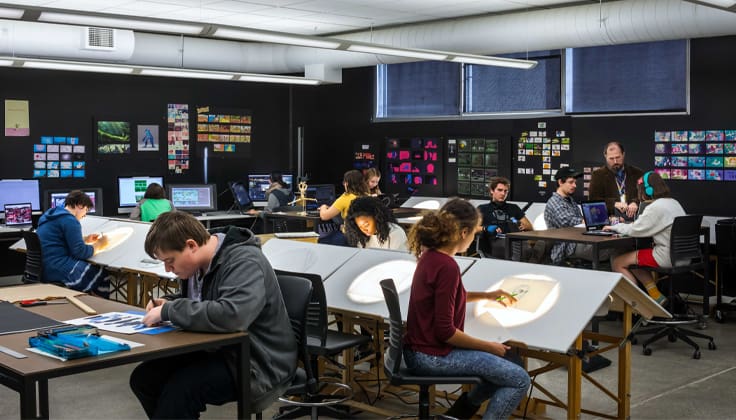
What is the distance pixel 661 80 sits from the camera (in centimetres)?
892

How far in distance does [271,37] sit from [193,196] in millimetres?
4551

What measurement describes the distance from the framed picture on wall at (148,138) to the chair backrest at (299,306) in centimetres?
759

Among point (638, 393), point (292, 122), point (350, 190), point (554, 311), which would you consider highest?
point (292, 122)

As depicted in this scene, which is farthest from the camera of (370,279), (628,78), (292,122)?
(292,122)

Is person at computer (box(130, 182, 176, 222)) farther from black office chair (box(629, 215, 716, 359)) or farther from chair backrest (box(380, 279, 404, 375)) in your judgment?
chair backrest (box(380, 279, 404, 375))

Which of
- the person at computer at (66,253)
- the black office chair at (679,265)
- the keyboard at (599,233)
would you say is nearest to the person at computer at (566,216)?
the keyboard at (599,233)

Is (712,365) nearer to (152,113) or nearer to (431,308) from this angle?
(431,308)

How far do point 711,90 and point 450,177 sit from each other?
3464 millimetres

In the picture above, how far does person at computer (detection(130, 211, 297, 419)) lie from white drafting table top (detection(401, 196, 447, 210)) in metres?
7.47

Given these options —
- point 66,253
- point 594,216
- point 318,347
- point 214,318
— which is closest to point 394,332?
point 318,347

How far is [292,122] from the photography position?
12492 mm

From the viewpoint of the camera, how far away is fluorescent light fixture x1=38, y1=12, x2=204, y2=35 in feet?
18.3

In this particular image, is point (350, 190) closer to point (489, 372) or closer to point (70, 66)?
point (70, 66)

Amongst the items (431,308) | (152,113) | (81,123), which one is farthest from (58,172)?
(431,308)
